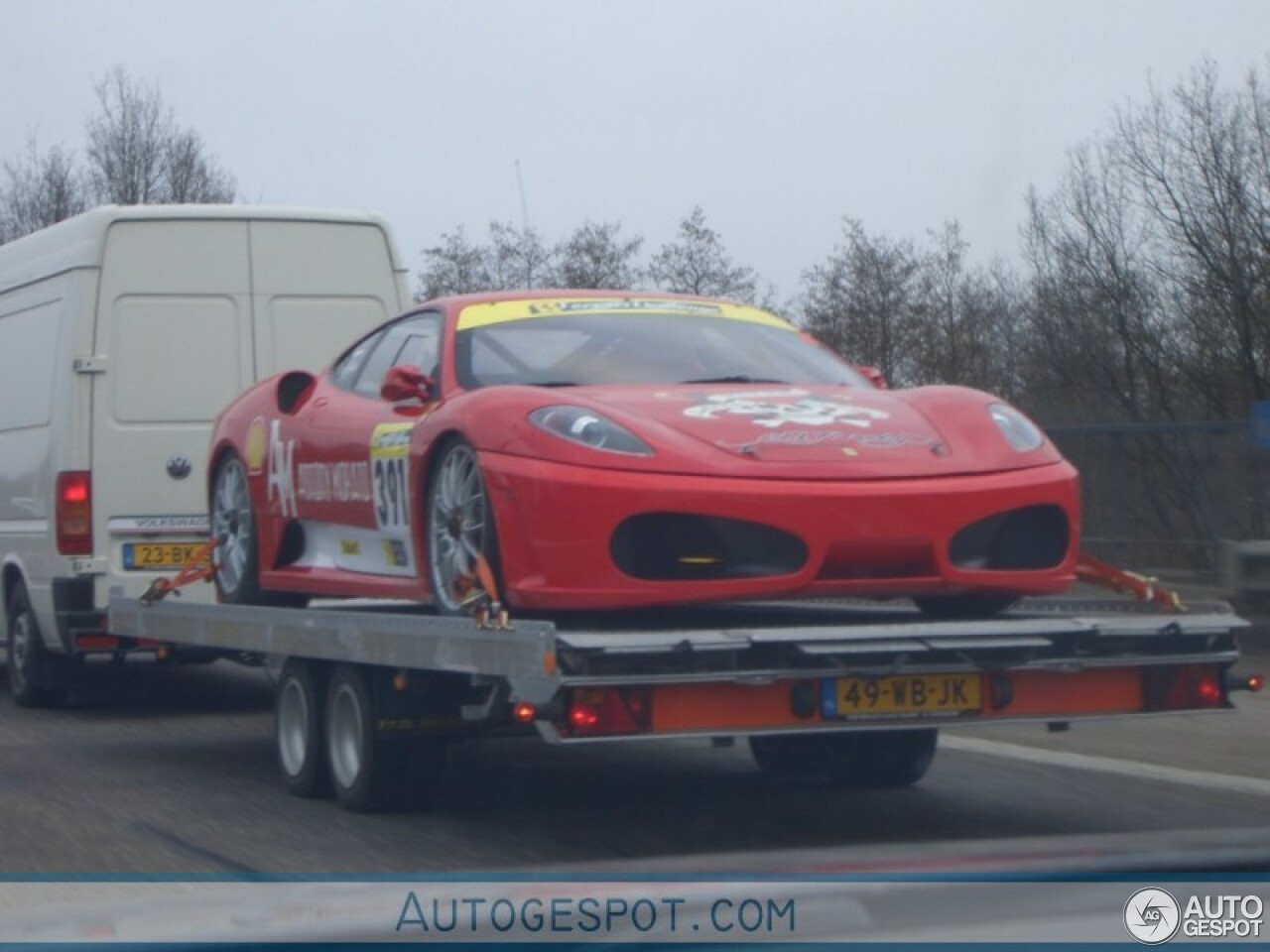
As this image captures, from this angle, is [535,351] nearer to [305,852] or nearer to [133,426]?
[305,852]

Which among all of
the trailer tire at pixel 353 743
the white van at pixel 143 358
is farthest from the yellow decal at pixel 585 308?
the white van at pixel 143 358

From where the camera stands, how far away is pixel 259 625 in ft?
26.9

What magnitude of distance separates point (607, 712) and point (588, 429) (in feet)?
3.39

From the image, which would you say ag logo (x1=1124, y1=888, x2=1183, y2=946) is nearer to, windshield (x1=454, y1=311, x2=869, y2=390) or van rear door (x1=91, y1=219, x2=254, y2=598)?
windshield (x1=454, y1=311, x2=869, y2=390)

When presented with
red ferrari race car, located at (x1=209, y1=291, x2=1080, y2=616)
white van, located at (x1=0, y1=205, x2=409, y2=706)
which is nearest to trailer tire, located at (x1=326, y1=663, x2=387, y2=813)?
red ferrari race car, located at (x1=209, y1=291, x2=1080, y2=616)

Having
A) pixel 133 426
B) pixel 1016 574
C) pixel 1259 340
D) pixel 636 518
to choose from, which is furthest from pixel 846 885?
pixel 1259 340

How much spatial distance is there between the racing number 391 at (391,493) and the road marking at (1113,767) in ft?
11.1

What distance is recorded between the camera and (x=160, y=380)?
11555 mm

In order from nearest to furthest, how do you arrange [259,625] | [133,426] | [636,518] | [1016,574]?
1. [636,518]
2. [1016,574]
3. [259,625]
4. [133,426]

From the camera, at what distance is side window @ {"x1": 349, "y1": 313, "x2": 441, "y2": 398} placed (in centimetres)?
793

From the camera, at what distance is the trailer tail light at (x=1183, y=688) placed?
22.3 feet

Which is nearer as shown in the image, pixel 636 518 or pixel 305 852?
pixel 636 518

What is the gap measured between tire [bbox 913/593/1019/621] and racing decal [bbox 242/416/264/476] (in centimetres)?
310

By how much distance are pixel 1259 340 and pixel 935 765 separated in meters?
21.8
